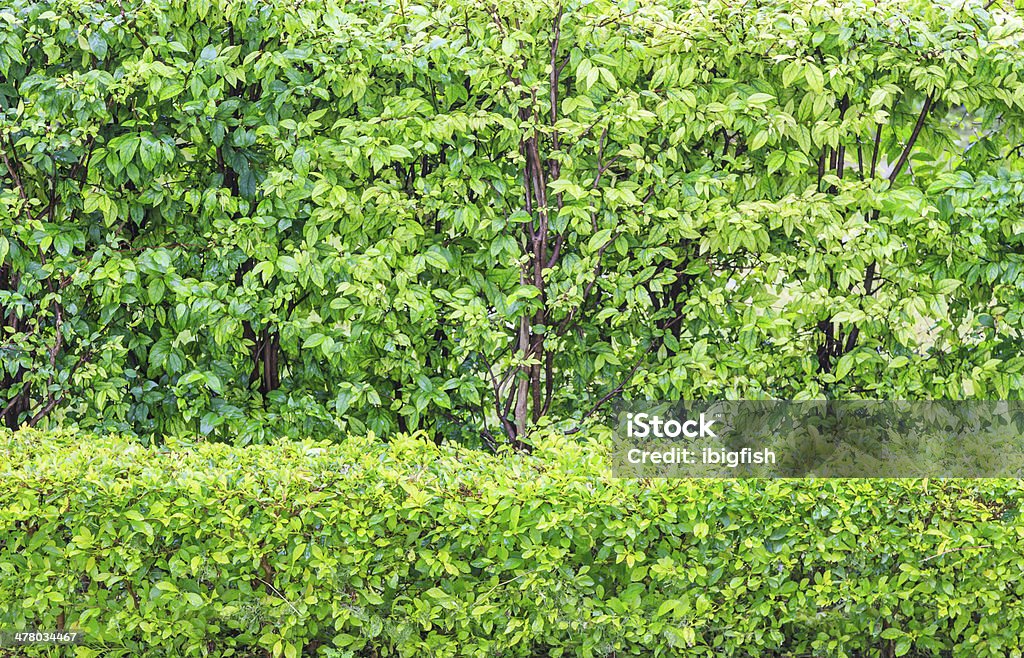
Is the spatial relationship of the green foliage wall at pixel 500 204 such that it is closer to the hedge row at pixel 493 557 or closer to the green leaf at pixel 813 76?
the green leaf at pixel 813 76

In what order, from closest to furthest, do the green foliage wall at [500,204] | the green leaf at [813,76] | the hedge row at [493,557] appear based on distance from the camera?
the hedge row at [493,557], the green leaf at [813,76], the green foliage wall at [500,204]

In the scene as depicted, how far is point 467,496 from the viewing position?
3127 millimetres

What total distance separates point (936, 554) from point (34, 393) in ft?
10.8

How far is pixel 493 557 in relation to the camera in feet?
10.3

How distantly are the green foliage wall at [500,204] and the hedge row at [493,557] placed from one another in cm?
79

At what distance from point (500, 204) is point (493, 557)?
4.44ft

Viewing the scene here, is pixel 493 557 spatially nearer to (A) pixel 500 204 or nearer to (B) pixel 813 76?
(A) pixel 500 204

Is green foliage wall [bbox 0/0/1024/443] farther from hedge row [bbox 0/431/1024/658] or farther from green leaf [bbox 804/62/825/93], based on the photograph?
hedge row [bbox 0/431/1024/658]

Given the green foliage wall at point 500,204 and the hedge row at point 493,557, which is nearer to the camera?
the hedge row at point 493,557

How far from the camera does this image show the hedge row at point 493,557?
3.10 meters

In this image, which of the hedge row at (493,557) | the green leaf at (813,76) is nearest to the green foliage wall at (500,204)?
the green leaf at (813,76)

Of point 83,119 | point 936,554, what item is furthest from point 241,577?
point 936,554

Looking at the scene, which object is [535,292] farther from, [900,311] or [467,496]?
[900,311]

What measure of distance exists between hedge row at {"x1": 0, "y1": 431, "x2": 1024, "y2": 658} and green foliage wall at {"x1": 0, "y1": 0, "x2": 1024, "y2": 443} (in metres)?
0.79
